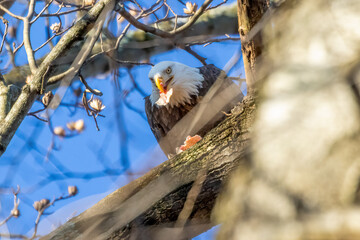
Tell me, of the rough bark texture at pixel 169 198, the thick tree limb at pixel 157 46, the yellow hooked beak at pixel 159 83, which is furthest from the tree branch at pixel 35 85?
the thick tree limb at pixel 157 46

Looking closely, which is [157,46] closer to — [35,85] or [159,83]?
[159,83]

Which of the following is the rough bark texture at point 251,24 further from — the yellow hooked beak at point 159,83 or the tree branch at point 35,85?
the yellow hooked beak at point 159,83

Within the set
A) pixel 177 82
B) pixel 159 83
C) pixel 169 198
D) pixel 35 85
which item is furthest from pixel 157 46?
pixel 169 198

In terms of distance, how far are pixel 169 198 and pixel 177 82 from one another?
2.25 meters

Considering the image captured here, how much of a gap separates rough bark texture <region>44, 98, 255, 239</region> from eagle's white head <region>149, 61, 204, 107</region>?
1991 mm

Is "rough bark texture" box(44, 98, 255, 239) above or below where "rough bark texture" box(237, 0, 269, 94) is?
below

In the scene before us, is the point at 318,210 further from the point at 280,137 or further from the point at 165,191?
the point at 165,191

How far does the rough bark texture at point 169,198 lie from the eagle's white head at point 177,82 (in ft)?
6.53

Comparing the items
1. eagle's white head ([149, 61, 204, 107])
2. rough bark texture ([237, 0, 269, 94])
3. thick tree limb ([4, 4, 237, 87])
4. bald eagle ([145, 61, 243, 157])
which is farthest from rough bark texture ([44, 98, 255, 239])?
thick tree limb ([4, 4, 237, 87])

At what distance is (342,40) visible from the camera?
949 mm

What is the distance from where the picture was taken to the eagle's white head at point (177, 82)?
4.22m

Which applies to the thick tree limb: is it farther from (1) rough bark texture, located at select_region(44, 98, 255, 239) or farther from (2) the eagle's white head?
(1) rough bark texture, located at select_region(44, 98, 255, 239)

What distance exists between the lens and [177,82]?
4.30m

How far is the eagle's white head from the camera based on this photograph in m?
4.22
